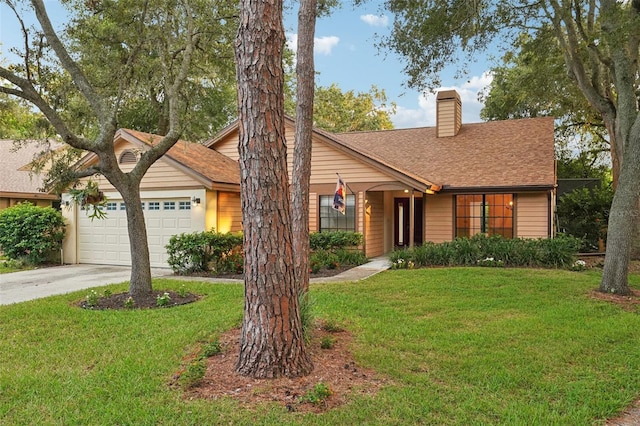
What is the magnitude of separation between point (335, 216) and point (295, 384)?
33.1 ft

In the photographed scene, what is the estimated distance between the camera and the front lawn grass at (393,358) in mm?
3357

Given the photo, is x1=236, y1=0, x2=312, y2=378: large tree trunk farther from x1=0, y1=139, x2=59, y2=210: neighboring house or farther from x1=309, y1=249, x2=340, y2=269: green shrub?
x1=0, y1=139, x2=59, y2=210: neighboring house

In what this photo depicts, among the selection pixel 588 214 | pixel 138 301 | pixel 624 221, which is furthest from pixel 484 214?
pixel 138 301

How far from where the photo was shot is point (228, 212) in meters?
13.0

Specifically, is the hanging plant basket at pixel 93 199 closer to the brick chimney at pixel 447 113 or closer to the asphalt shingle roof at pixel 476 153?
the asphalt shingle roof at pixel 476 153

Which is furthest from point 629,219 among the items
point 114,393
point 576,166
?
point 576,166

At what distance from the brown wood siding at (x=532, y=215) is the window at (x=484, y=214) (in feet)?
1.07

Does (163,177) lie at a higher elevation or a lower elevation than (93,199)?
higher

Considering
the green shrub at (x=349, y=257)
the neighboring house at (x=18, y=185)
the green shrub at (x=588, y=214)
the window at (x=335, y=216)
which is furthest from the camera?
the neighboring house at (x=18, y=185)

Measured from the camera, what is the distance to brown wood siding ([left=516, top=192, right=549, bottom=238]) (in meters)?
13.0

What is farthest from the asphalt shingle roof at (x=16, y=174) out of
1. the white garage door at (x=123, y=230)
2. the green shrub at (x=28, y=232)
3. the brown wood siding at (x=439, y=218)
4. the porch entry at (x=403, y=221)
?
the brown wood siding at (x=439, y=218)

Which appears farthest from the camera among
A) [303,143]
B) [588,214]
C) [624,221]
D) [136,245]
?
[588,214]

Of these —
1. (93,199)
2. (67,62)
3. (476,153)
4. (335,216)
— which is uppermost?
(67,62)

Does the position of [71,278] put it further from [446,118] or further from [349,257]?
[446,118]
